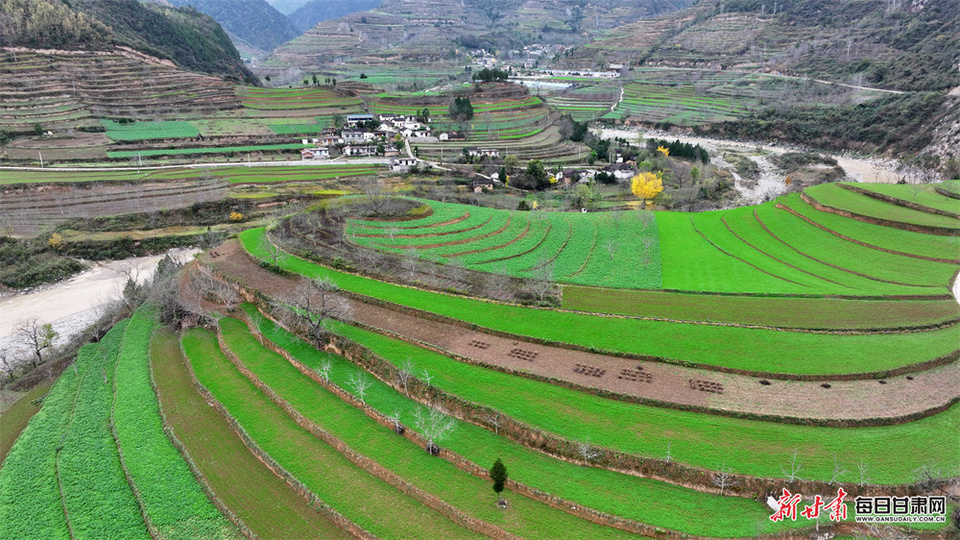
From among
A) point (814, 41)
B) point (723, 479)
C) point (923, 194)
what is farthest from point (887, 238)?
point (814, 41)

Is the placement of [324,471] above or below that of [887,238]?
below

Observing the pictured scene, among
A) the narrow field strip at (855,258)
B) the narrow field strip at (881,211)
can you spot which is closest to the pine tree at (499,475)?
the narrow field strip at (855,258)

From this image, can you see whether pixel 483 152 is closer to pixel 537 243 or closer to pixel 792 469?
pixel 537 243

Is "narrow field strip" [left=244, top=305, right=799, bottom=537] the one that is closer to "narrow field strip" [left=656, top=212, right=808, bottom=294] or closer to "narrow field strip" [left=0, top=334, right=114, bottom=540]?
"narrow field strip" [left=0, top=334, right=114, bottom=540]

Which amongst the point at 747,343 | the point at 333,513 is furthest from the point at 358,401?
the point at 747,343

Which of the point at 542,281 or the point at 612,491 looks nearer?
the point at 612,491

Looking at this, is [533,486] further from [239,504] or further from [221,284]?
[221,284]
